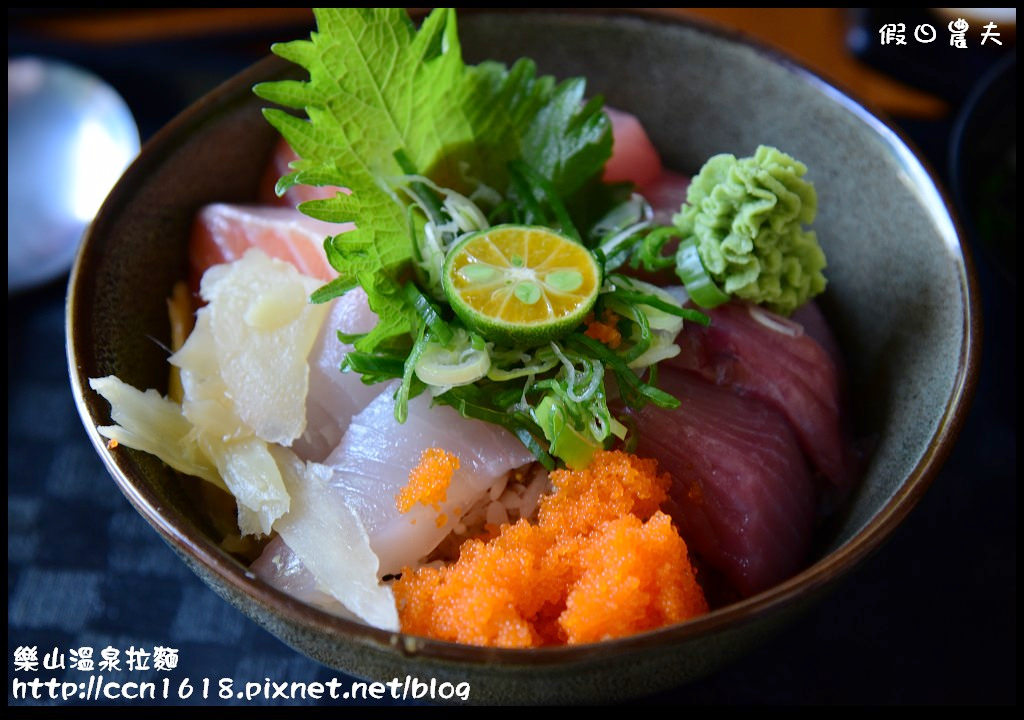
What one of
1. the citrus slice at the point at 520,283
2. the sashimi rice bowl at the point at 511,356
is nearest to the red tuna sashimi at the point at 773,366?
the sashimi rice bowl at the point at 511,356

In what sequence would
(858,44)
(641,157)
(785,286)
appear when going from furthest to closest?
1. (858,44)
2. (641,157)
3. (785,286)

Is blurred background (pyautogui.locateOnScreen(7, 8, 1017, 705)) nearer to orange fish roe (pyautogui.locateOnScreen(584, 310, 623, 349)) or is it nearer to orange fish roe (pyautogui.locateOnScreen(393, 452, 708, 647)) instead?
orange fish roe (pyautogui.locateOnScreen(393, 452, 708, 647))

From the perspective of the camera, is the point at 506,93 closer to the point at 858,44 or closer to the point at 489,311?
the point at 489,311

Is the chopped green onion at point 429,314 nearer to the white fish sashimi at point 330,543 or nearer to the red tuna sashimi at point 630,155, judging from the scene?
the white fish sashimi at point 330,543

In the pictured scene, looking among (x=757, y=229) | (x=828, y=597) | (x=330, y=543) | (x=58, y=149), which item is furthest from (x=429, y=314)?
(x=58, y=149)

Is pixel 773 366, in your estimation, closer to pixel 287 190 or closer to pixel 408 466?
pixel 408 466

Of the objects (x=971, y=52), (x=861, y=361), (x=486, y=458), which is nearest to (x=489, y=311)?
(x=486, y=458)

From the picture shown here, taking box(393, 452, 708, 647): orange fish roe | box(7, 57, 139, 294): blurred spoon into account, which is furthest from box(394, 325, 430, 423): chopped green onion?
box(7, 57, 139, 294): blurred spoon
